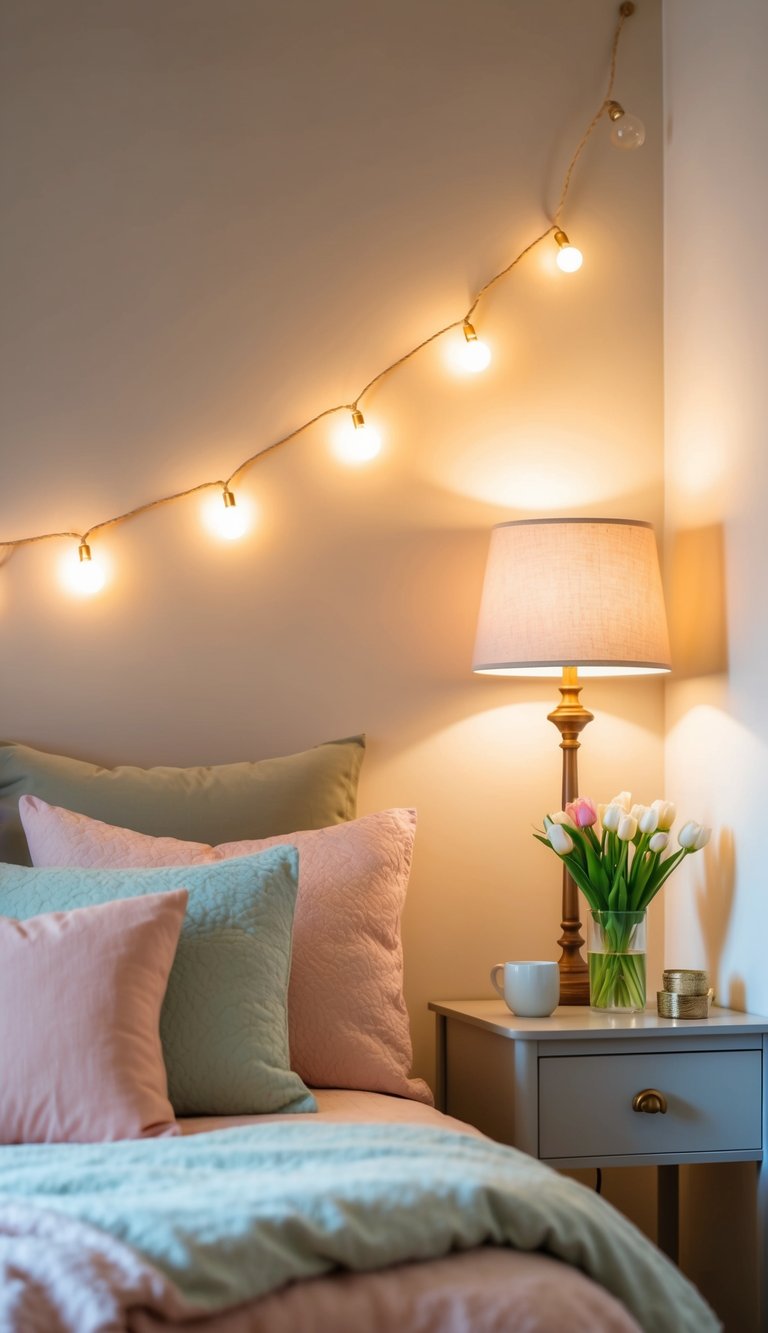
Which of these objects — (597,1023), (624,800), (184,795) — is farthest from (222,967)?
(624,800)

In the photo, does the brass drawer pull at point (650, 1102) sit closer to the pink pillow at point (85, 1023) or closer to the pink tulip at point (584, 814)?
the pink tulip at point (584, 814)

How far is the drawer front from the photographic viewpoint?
7.22 ft

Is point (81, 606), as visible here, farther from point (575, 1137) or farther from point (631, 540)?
point (575, 1137)

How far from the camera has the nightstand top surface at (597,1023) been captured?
2191mm

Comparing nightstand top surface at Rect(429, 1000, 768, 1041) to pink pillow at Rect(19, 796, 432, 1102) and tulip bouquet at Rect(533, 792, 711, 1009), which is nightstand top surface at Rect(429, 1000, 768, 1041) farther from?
pink pillow at Rect(19, 796, 432, 1102)

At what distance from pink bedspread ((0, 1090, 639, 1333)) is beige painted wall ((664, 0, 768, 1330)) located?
1259mm

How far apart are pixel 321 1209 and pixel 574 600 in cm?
142

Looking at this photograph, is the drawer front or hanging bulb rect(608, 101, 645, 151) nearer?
the drawer front

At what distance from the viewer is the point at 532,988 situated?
2318 mm

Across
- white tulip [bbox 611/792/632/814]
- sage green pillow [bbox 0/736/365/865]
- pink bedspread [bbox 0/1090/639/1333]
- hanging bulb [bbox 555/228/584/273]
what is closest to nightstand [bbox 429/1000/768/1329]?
white tulip [bbox 611/792/632/814]

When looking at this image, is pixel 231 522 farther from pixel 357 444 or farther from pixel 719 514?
pixel 719 514

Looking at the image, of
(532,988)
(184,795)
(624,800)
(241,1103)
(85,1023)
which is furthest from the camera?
(624,800)

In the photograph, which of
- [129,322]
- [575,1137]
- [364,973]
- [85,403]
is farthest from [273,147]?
[575,1137]

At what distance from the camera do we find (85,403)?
8.60ft
